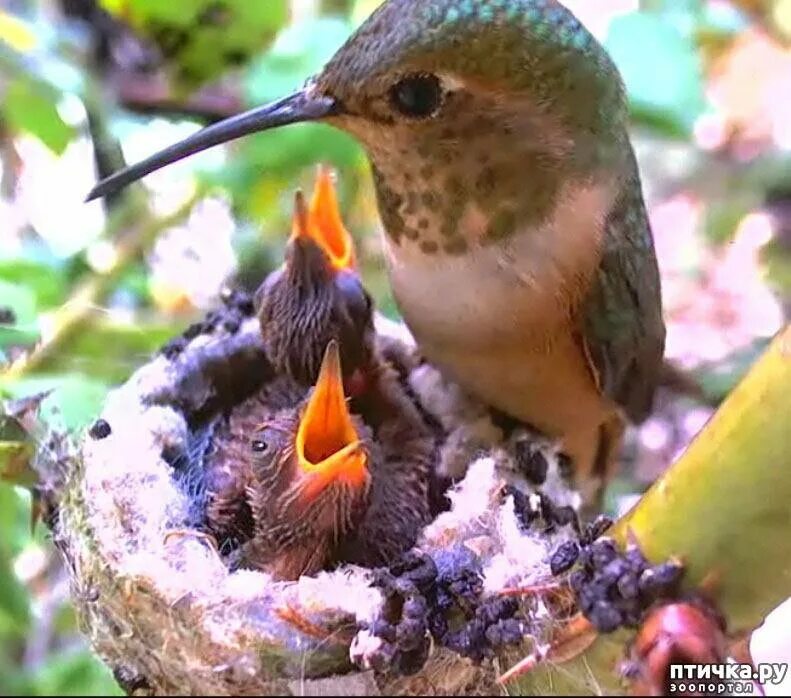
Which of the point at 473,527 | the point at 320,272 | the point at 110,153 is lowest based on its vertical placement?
the point at 473,527

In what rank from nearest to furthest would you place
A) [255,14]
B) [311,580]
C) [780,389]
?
1. [780,389]
2. [311,580]
3. [255,14]

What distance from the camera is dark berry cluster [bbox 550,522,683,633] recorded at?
19.6 inches

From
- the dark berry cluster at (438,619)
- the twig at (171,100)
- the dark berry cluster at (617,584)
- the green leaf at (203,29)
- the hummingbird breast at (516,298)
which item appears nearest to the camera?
the dark berry cluster at (617,584)

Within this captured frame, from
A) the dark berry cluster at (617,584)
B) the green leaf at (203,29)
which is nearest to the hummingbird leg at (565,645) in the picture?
the dark berry cluster at (617,584)

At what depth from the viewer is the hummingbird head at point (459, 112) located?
2.95 ft

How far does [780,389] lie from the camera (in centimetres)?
50

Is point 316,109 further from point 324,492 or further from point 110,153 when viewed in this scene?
point 110,153

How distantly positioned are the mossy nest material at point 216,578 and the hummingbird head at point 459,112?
22cm

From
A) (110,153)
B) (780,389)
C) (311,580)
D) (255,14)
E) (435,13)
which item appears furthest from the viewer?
(110,153)

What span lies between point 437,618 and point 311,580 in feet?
0.46

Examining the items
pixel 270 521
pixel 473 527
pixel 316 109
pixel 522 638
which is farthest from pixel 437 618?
pixel 316 109

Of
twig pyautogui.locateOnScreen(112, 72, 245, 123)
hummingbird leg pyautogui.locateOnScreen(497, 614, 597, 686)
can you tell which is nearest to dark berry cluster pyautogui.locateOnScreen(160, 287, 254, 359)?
twig pyautogui.locateOnScreen(112, 72, 245, 123)

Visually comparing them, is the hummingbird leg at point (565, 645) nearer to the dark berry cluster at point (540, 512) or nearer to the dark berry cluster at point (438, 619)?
the dark berry cluster at point (438, 619)

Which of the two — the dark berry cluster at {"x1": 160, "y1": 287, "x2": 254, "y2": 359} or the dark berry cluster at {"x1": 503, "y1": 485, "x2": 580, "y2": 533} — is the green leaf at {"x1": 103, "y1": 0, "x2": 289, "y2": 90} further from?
the dark berry cluster at {"x1": 503, "y1": 485, "x2": 580, "y2": 533}
